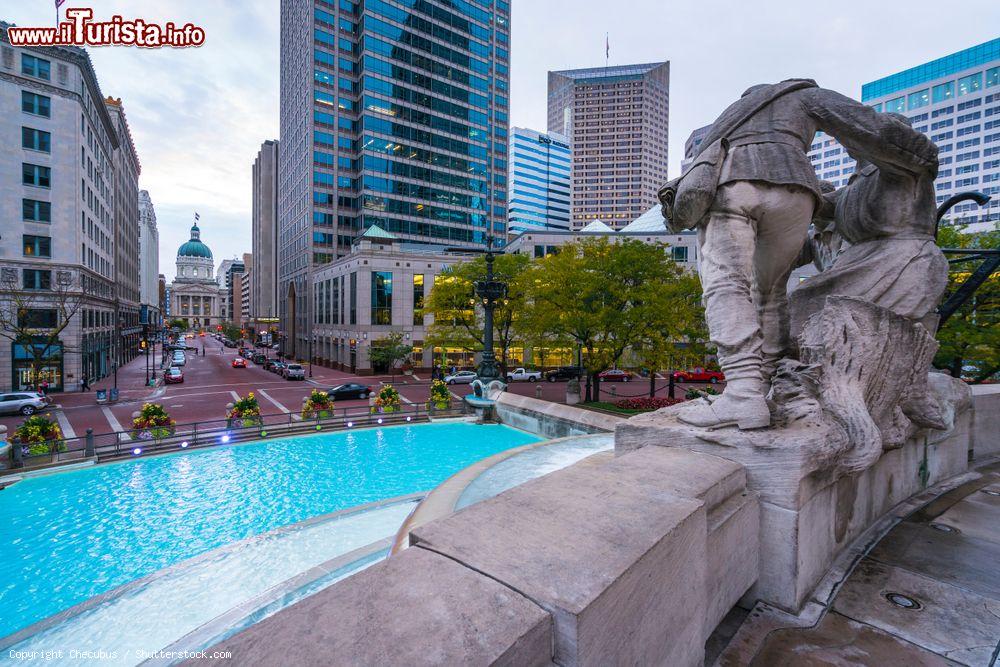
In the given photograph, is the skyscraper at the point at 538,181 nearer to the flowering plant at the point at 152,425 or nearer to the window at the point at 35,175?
the window at the point at 35,175

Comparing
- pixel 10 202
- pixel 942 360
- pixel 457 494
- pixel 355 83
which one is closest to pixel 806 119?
pixel 457 494

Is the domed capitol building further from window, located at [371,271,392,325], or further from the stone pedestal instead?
the stone pedestal

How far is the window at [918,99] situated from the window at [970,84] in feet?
17.0

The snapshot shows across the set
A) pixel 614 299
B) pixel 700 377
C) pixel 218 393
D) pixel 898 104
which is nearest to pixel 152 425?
pixel 218 393

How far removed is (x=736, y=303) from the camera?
10.4ft

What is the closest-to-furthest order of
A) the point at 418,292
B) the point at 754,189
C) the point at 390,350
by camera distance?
1. the point at 754,189
2. the point at 390,350
3. the point at 418,292

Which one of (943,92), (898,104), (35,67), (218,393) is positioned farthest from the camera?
(898,104)

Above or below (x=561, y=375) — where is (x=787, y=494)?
above

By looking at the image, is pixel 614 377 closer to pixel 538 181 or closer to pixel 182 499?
pixel 182 499

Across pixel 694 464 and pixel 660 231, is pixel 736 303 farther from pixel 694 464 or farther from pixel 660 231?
pixel 660 231

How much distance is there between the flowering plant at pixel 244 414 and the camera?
52.9ft

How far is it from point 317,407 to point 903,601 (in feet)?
60.3

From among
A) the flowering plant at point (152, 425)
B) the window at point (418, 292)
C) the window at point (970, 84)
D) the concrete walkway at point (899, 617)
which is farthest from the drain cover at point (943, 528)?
the window at point (970, 84)

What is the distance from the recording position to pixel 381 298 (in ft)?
142
